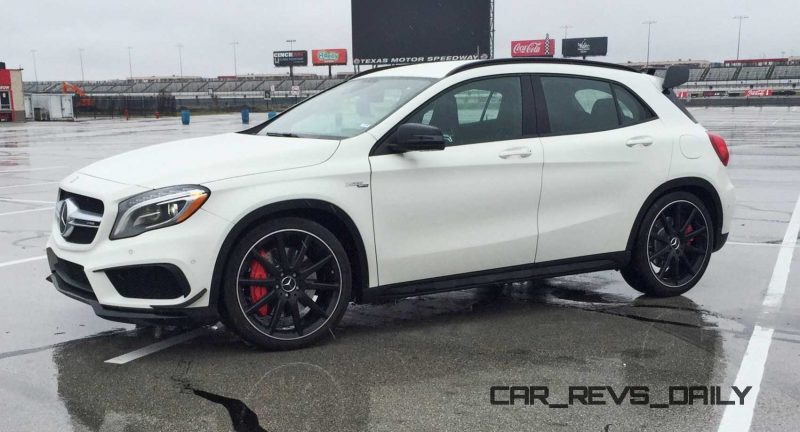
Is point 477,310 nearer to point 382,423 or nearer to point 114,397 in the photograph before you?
point 382,423

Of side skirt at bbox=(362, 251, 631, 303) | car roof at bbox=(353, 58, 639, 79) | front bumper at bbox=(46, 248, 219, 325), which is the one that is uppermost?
car roof at bbox=(353, 58, 639, 79)

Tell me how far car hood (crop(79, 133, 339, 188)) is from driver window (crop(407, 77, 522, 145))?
2.53 feet

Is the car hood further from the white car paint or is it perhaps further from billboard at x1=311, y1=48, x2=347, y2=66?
billboard at x1=311, y1=48, x2=347, y2=66

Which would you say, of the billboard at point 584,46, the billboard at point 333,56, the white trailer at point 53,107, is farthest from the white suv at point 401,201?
the billboard at point 333,56

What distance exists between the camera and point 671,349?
197 inches

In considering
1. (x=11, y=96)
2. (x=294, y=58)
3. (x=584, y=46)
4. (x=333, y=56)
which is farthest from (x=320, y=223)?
(x=294, y=58)

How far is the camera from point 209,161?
190 inches

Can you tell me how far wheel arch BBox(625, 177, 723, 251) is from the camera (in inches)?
238

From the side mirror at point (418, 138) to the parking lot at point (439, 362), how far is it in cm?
121

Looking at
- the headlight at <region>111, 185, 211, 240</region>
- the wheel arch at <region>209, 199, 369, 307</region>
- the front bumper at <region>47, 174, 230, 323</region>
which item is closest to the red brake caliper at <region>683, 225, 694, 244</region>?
the wheel arch at <region>209, 199, 369, 307</region>

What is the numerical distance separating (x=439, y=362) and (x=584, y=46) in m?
101

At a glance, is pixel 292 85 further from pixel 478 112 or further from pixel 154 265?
pixel 154 265

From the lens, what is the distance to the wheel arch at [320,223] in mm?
4633

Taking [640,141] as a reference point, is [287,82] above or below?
below
